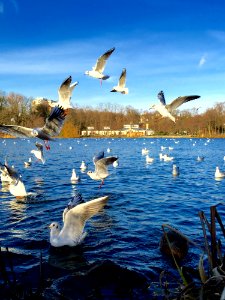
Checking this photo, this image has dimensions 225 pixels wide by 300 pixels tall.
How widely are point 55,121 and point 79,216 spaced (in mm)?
2933

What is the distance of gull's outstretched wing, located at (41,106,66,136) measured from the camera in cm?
890

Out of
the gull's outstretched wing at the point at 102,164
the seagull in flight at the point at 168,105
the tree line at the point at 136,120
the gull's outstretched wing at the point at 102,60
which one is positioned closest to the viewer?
the seagull in flight at the point at 168,105

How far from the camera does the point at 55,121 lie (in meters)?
9.00

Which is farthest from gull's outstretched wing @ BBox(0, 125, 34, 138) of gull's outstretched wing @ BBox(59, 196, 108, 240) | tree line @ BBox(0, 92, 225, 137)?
tree line @ BBox(0, 92, 225, 137)

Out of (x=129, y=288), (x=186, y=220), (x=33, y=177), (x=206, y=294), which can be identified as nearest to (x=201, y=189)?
(x=186, y=220)

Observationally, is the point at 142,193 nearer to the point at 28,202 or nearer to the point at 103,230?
the point at 28,202

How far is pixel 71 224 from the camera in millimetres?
7379

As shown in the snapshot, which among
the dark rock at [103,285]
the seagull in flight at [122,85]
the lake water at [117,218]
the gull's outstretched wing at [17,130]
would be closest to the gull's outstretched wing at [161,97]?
the seagull in flight at [122,85]

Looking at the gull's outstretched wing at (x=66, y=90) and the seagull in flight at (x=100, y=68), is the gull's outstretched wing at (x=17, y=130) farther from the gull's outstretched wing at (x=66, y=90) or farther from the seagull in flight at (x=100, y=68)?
the seagull in flight at (x=100, y=68)

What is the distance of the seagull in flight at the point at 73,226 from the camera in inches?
267

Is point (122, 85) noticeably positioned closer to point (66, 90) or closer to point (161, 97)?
point (161, 97)

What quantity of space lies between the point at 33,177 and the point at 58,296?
1525cm

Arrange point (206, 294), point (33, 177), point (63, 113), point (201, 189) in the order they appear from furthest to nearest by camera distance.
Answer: point (33, 177) < point (201, 189) < point (63, 113) < point (206, 294)

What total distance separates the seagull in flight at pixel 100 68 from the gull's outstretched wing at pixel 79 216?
5.89 metres
